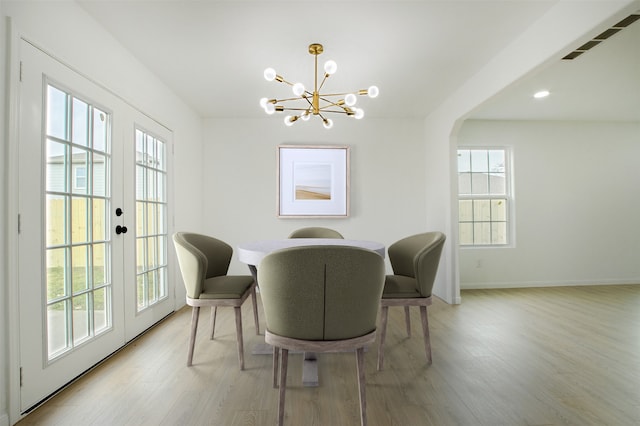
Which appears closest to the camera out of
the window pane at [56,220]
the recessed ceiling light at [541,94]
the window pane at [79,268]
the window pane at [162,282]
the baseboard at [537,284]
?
the window pane at [56,220]

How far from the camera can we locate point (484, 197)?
4816 millimetres

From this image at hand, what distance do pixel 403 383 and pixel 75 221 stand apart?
2253 millimetres

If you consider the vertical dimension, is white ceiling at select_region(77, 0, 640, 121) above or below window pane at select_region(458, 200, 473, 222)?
above

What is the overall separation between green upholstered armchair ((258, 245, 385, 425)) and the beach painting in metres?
3.03

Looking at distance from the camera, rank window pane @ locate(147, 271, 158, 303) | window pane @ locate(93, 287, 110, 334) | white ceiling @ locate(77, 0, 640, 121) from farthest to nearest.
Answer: window pane @ locate(147, 271, 158, 303)
window pane @ locate(93, 287, 110, 334)
white ceiling @ locate(77, 0, 640, 121)

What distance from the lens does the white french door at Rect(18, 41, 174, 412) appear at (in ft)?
5.70

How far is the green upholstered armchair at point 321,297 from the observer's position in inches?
56.0

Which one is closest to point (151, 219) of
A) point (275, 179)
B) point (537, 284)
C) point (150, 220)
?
point (150, 220)

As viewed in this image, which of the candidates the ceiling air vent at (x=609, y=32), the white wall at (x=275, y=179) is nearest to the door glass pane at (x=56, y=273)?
the white wall at (x=275, y=179)

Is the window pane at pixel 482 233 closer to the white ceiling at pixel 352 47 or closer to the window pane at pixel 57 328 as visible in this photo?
the white ceiling at pixel 352 47

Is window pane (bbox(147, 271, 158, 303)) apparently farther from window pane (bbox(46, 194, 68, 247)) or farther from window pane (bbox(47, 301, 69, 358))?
window pane (bbox(46, 194, 68, 247))

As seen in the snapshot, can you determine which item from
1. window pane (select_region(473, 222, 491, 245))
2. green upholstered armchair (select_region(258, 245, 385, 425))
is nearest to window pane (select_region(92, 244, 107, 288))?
green upholstered armchair (select_region(258, 245, 385, 425))

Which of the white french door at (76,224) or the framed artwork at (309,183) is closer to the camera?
the white french door at (76,224)

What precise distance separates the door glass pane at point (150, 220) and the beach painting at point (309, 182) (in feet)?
5.47
